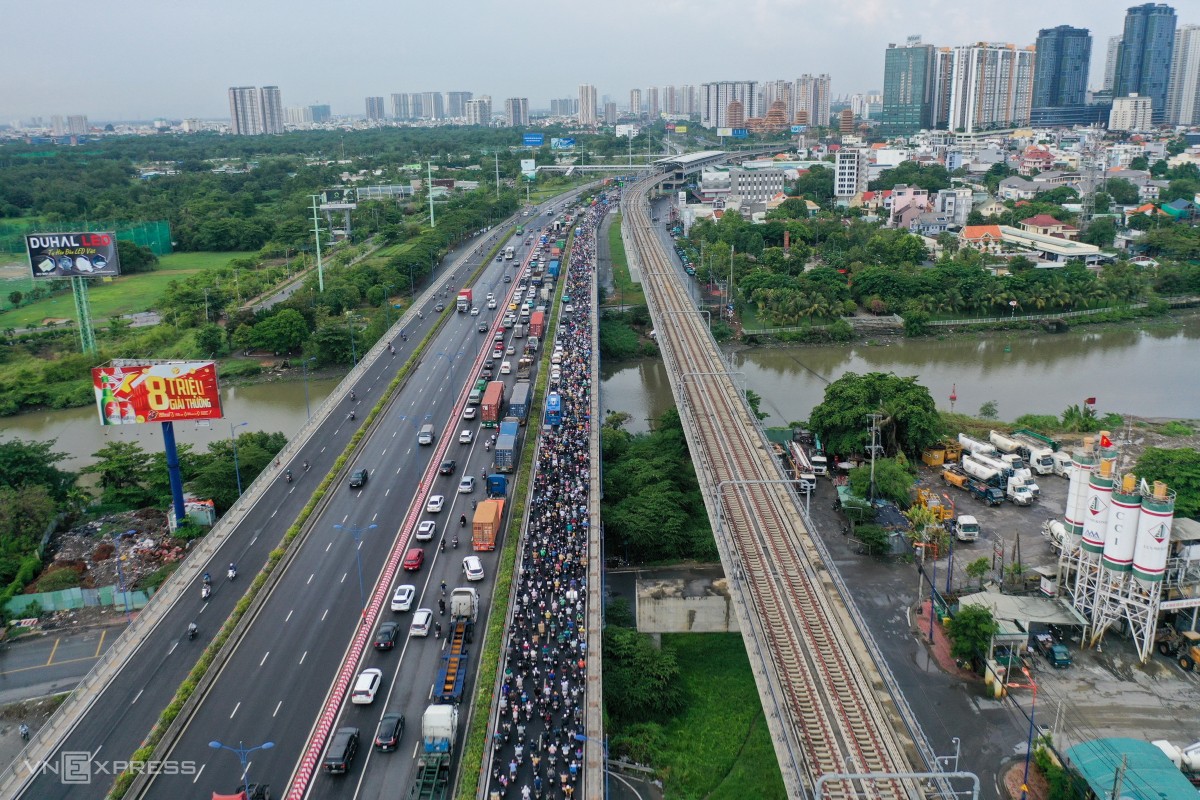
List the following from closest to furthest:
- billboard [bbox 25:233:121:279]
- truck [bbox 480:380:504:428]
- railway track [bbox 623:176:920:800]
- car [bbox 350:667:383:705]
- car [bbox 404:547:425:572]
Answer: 1. railway track [bbox 623:176:920:800]
2. car [bbox 350:667:383:705]
3. car [bbox 404:547:425:572]
4. truck [bbox 480:380:504:428]
5. billboard [bbox 25:233:121:279]

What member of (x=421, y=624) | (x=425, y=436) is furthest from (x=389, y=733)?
(x=425, y=436)

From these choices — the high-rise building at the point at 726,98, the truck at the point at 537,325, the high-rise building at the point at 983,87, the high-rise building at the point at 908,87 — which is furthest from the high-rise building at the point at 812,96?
the truck at the point at 537,325

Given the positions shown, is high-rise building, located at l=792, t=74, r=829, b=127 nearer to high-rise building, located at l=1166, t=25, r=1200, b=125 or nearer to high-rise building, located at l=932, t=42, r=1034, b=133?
high-rise building, located at l=932, t=42, r=1034, b=133

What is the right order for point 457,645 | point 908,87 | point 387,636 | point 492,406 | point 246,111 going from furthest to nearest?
1. point 246,111
2. point 908,87
3. point 492,406
4. point 387,636
5. point 457,645

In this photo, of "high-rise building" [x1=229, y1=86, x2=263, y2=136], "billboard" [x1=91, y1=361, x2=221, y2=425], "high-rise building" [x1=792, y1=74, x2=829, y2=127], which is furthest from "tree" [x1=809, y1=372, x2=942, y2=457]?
"high-rise building" [x1=229, y1=86, x2=263, y2=136]

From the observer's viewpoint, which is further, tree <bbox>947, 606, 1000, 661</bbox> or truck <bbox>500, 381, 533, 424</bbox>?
truck <bbox>500, 381, 533, 424</bbox>

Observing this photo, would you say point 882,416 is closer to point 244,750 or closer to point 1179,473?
point 1179,473
